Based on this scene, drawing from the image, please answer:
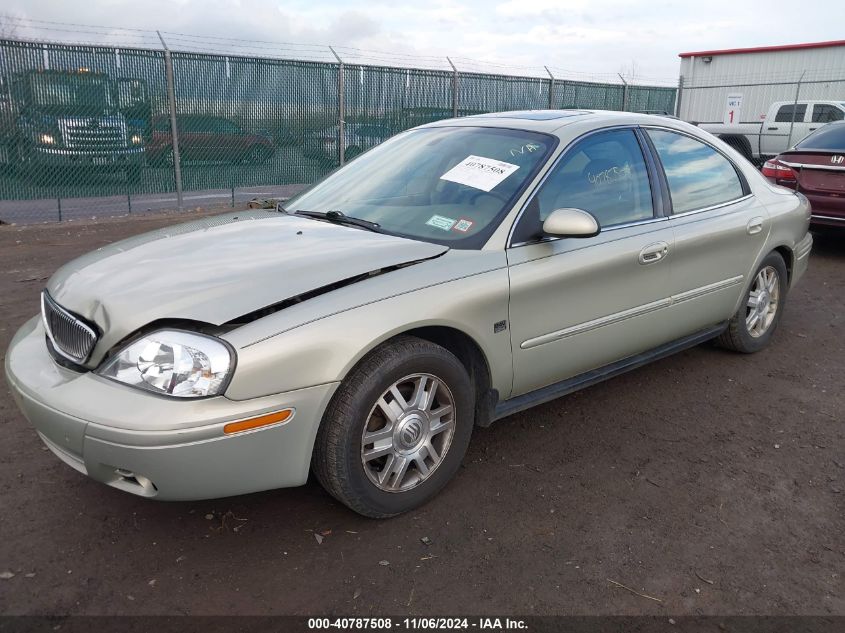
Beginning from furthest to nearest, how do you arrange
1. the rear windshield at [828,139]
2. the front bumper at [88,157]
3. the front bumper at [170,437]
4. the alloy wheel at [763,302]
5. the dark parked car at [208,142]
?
1. the dark parked car at [208,142]
2. the front bumper at [88,157]
3. the rear windshield at [828,139]
4. the alloy wheel at [763,302]
5. the front bumper at [170,437]

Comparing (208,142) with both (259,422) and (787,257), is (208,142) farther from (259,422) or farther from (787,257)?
(259,422)

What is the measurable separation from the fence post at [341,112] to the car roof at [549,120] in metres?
8.72


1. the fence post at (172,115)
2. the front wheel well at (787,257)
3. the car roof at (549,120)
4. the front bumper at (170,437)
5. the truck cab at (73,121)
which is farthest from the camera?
the fence post at (172,115)

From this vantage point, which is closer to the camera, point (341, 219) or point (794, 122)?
point (341, 219)

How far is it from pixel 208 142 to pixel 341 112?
8.15 feet

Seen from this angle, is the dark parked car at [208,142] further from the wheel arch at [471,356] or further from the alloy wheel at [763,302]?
the wheel arch at [471,356]

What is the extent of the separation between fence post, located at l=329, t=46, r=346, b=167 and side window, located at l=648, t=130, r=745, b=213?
8.79 metres

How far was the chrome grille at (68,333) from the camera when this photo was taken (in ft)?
8.41

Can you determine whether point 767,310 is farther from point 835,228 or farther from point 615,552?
point 835,228

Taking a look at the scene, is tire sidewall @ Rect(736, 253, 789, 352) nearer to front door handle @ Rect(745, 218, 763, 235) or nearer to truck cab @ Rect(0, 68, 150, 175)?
front door handle @ Rect(745, 218, 763, 235)

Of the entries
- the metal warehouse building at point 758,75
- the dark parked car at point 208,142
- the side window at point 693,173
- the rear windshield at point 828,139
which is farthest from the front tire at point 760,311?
the metal warehouse building at point 758,75

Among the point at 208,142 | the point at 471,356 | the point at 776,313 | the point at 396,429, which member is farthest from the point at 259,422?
the point at 208,142

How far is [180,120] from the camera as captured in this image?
10922mm

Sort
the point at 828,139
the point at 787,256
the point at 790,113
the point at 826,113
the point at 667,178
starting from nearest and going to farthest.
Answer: the point at 667,178
the point at 787,256
the point at 828,139
the point at 826,113
the point at 790,113
